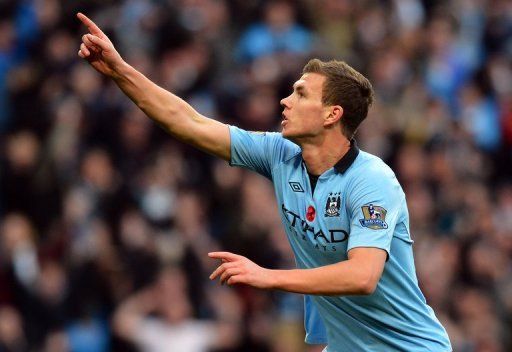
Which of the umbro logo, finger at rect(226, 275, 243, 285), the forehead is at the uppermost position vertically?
the forehead

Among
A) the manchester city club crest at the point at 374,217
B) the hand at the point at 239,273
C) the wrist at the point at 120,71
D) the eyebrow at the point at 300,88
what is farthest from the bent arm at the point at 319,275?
the wrist at the point at 120,71

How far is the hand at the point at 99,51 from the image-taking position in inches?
286

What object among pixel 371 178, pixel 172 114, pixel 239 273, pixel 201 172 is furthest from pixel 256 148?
pixel 201 172

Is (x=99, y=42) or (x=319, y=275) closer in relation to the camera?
(x=319, y=275)

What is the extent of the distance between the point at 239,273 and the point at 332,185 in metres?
1.00

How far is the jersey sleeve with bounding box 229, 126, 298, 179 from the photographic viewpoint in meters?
7.52

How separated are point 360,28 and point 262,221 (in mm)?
4000

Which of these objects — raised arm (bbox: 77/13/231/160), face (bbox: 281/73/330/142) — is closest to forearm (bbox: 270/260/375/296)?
face (bbox: 281/73/330/142)

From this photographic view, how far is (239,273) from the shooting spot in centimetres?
634

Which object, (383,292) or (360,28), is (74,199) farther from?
(383,292)

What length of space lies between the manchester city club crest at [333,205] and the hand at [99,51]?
132 cm

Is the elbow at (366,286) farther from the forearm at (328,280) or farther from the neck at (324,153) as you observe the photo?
the neck at (324,153)

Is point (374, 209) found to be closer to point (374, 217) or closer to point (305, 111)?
point (374, 217)

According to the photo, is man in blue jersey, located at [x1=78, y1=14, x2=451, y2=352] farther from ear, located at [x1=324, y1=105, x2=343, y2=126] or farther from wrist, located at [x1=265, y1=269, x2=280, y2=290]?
wrist, located at [x1=265, y1=269, x2=280, y2=290]
